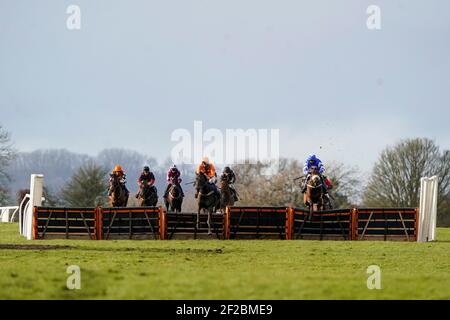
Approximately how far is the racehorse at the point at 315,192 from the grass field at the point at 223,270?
517 centimetres

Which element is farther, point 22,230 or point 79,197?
point 79,197

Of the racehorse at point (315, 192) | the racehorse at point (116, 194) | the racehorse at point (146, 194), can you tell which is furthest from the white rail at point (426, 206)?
the racehorse at point (116, 194)

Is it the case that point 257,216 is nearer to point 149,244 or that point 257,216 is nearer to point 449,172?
point 149,244

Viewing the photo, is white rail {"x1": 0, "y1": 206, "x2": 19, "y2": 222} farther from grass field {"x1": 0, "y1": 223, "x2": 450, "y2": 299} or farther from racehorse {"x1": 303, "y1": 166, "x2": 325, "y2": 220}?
racehorse {"x1": 303, "y1": 166, "x2": 325, "y2": 220}

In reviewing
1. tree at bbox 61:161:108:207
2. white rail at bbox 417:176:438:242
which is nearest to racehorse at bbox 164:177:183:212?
white rail at bbox 417:176:438:242

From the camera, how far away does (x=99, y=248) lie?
24344 millimetres

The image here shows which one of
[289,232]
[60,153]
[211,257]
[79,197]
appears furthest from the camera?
[60,153]

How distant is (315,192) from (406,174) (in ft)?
116

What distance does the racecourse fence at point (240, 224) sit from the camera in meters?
30.3

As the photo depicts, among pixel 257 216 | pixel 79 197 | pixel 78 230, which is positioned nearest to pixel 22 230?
pixel 78 230

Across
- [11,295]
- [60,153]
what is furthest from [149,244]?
[60,153]

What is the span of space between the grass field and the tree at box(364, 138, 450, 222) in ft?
128
